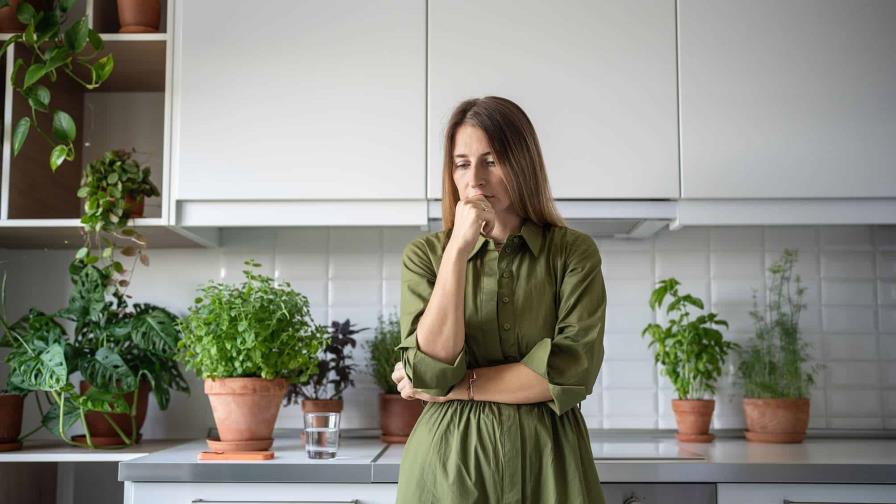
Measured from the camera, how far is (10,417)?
2.28 metres

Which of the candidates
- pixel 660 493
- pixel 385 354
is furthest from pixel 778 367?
pixel 385 354

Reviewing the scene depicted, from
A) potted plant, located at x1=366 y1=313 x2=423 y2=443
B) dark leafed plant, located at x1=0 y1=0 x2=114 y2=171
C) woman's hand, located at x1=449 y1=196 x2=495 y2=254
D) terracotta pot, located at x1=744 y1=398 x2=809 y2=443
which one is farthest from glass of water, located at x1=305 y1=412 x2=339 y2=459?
terracotta pot, located at x1=744 y1=398 x2=809 y2=443

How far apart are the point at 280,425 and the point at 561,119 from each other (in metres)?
1.16

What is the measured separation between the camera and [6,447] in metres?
2.26

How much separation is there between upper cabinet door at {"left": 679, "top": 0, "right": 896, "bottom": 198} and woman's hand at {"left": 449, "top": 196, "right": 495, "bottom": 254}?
84 cm

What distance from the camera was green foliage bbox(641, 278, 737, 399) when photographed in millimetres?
2420

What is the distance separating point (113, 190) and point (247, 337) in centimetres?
54

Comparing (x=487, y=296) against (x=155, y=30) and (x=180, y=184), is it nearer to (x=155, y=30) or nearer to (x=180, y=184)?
(x=180, y=184)

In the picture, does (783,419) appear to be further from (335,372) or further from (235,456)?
(235,456)

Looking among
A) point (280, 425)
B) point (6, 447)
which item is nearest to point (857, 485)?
point (280, 425)

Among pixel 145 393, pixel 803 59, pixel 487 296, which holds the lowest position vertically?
pixel 145 393

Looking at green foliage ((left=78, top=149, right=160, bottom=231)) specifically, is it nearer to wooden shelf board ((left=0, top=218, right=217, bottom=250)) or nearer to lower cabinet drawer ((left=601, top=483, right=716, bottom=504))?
wooden shelf board ((left=0, top=218, right=217, bottom=250))

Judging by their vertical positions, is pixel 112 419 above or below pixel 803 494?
above

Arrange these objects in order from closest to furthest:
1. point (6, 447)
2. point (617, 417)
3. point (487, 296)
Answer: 1. point (487, 296)
2. point (6, 447)
3. point (617, 417)
